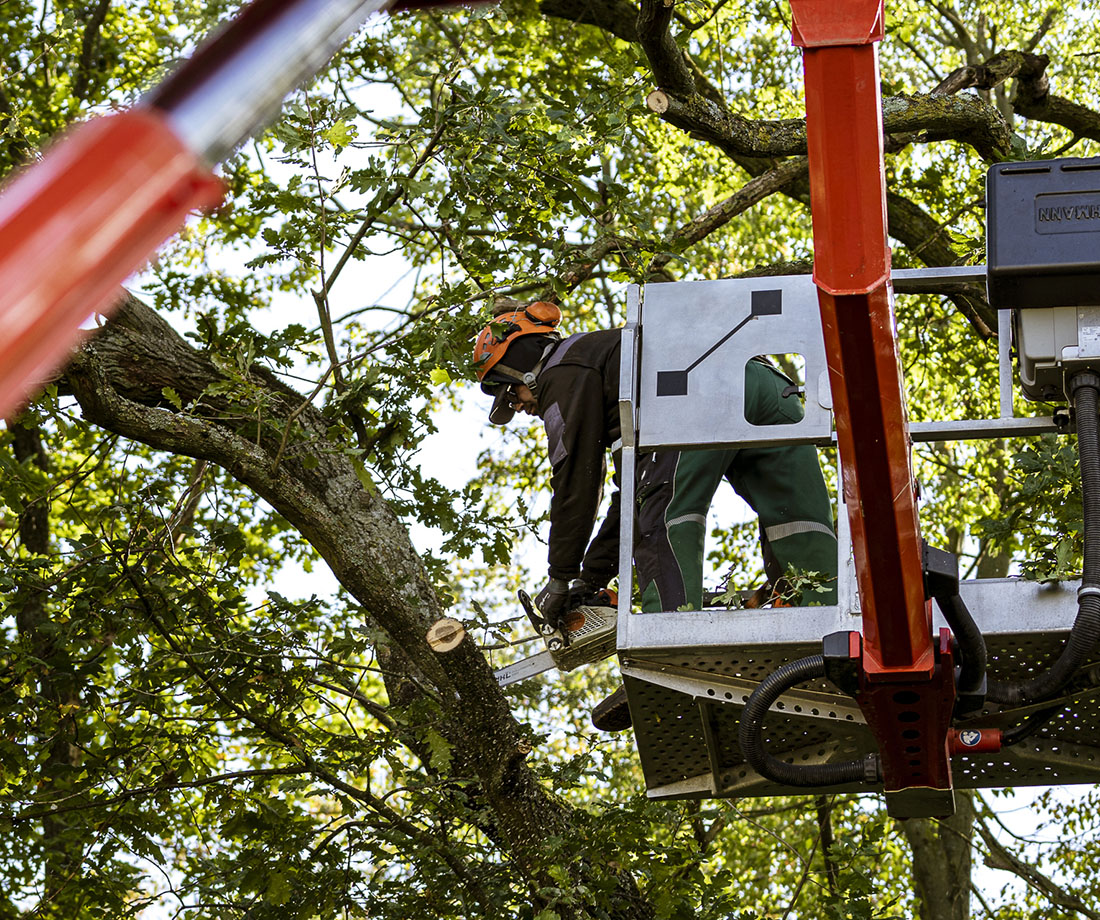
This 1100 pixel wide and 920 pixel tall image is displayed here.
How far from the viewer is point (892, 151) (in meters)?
7.30

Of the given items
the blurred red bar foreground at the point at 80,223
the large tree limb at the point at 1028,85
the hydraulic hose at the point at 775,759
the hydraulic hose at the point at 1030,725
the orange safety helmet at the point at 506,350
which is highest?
the large tree limb at the point at 1028,85

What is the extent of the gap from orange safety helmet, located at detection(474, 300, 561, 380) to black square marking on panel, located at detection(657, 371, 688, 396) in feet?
4.06

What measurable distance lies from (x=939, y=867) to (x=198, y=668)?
6.14m

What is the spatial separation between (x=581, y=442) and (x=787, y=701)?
1.41m

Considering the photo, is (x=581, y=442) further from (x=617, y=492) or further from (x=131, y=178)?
(x=131, y=178)

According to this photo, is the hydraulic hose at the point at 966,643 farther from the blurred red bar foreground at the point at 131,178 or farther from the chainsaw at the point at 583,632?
the blurred red bar foreground at the point at 131,178

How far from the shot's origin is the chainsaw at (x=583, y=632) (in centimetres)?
525

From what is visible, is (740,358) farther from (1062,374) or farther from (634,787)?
(634,787)

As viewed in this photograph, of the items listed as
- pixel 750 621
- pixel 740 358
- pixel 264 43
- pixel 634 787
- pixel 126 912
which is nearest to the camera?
pixel 264 43

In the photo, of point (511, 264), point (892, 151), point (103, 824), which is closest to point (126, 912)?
point (103, 824)

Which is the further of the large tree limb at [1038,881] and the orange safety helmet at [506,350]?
the large tree limb at [1038,881]

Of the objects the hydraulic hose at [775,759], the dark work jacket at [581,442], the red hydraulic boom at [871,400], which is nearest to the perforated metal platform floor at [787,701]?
the hydraulic hose at [775,759]

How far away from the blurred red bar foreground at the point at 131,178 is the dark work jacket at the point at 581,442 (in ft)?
14.4

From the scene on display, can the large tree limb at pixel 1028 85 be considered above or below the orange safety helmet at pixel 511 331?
above
